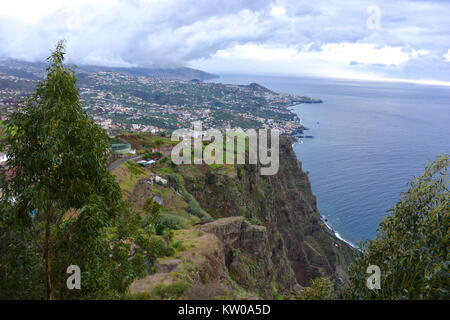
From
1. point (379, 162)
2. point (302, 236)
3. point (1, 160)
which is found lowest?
point (302, 236)

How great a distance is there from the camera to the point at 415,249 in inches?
261

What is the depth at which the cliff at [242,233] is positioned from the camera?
13.0m

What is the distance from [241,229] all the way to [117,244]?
14034 millimetres

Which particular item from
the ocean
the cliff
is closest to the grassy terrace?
the cliff

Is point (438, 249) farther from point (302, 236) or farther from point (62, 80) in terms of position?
point (302, 236)

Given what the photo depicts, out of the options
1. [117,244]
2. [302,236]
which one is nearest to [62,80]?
[117,244]

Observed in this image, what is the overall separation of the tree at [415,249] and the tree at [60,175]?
7.21m

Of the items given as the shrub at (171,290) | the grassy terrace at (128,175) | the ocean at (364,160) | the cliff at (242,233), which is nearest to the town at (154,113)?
the ocean at (364,160)

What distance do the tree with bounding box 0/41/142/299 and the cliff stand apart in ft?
11.7

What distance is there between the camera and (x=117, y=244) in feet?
26.8

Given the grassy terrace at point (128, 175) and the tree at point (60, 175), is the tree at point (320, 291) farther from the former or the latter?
the grassy terrace at point (128, 175)
